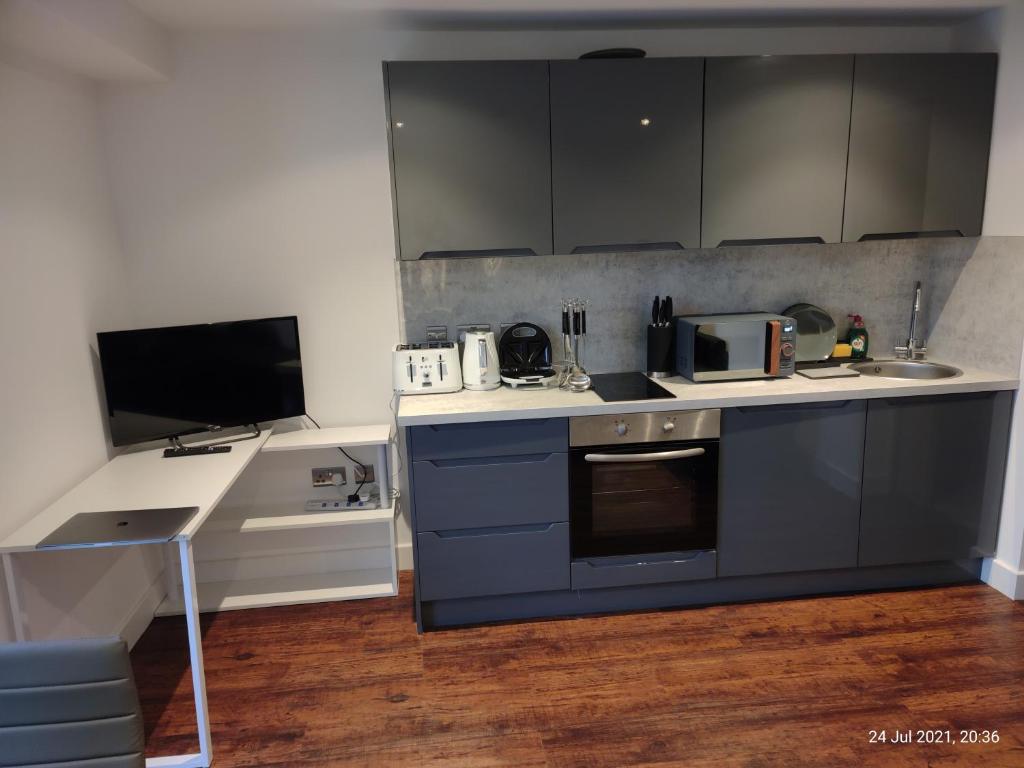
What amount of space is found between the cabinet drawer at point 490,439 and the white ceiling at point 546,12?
60.0 inches

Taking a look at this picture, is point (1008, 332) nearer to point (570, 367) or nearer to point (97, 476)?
point (570, 367)

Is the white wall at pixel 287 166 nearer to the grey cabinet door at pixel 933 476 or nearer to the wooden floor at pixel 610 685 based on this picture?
the wooden floor at pixel 610 685

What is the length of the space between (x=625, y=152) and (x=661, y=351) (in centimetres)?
84

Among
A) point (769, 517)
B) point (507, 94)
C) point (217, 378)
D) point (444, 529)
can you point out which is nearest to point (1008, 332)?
point (769, 517)

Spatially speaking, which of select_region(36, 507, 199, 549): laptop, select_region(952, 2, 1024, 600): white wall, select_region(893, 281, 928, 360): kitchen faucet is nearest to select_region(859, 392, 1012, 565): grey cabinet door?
select_region(952, 2, 1024, 600): white wall

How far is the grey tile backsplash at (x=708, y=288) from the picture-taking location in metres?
3.22

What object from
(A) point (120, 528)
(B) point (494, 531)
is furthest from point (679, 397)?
(A) point (120, 528)

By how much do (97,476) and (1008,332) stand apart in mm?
3538

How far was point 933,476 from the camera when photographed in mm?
2998

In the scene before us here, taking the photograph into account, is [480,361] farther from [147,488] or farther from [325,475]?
[147,488]

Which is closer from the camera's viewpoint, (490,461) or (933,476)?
(490,461)

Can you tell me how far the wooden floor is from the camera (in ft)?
7.39

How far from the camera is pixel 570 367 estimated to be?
312 centimetres

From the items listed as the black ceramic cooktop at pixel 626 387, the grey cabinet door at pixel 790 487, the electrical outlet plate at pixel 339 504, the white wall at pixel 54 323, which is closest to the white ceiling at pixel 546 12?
the white wall at pixel 54 323
